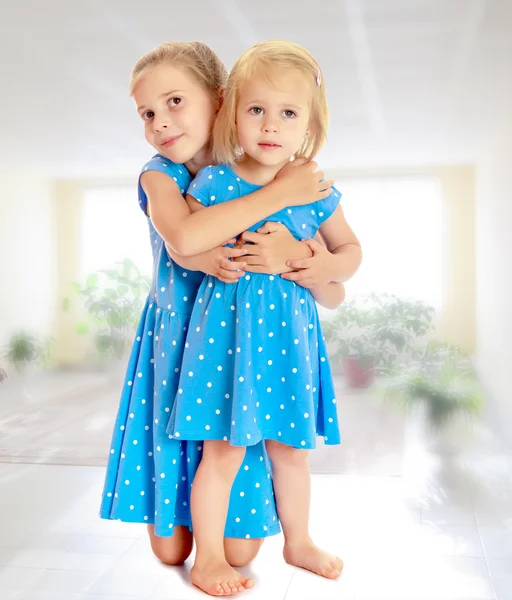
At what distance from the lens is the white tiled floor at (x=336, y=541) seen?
1.58 meters

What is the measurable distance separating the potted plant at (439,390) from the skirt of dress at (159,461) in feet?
4.32

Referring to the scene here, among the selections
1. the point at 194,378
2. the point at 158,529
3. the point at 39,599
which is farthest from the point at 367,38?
the point at 39,599

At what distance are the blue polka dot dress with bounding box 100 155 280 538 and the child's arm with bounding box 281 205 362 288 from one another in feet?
0.68

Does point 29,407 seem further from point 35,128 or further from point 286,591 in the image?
point 286,591

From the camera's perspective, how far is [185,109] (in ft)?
4.99

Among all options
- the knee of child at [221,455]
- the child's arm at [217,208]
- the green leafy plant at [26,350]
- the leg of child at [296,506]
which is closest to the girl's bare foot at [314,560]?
the leg of child at [296,506]

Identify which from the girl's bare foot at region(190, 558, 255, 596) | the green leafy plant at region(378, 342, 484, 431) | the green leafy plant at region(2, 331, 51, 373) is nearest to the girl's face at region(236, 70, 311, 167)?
the girl's bare foot at region(190, 558, 255, 596)

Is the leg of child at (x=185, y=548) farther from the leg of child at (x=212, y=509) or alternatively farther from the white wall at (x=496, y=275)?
the white wall at (x=496, y=275)

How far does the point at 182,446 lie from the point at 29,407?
5.46ft

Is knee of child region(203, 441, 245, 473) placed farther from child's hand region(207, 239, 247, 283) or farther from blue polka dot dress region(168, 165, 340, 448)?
child's hand region(207, 239, 247, 283)

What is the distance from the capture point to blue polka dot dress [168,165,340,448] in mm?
1486

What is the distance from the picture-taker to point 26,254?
3.07 m

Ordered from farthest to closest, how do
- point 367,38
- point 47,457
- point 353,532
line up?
point 47,457, point 367,38, point 353,532

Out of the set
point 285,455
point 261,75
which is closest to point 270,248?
point 261,75
